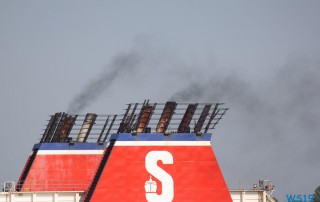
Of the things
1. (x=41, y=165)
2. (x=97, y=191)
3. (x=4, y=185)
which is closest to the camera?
(x=97, y=191)

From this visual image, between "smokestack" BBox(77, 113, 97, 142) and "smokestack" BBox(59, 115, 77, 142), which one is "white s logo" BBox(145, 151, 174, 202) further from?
"smokestack" BBox(59, 115, 77, 142)

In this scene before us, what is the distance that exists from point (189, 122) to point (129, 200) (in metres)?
5.96

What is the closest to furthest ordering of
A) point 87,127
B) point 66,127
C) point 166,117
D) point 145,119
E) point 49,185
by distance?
1. point 166,117
2. point 145,119
3. point 49,185
4. point 87,127
5. point 66,127

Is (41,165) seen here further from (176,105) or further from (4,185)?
(176,105)

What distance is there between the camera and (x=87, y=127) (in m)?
76.8

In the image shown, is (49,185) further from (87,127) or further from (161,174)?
(161,174)

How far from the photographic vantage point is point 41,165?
75.0 metres

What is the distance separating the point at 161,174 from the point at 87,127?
1352cm

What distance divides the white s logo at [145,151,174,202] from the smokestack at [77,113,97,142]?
515 inches

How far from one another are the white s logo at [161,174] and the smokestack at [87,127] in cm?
1307

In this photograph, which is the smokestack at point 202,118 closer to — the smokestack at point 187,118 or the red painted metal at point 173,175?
the smokestack at point 187,118

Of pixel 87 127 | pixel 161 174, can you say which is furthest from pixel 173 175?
pixel 87 127

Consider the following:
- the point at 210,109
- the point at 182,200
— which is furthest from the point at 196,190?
the point at 210,109

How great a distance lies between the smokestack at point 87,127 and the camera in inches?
3025
